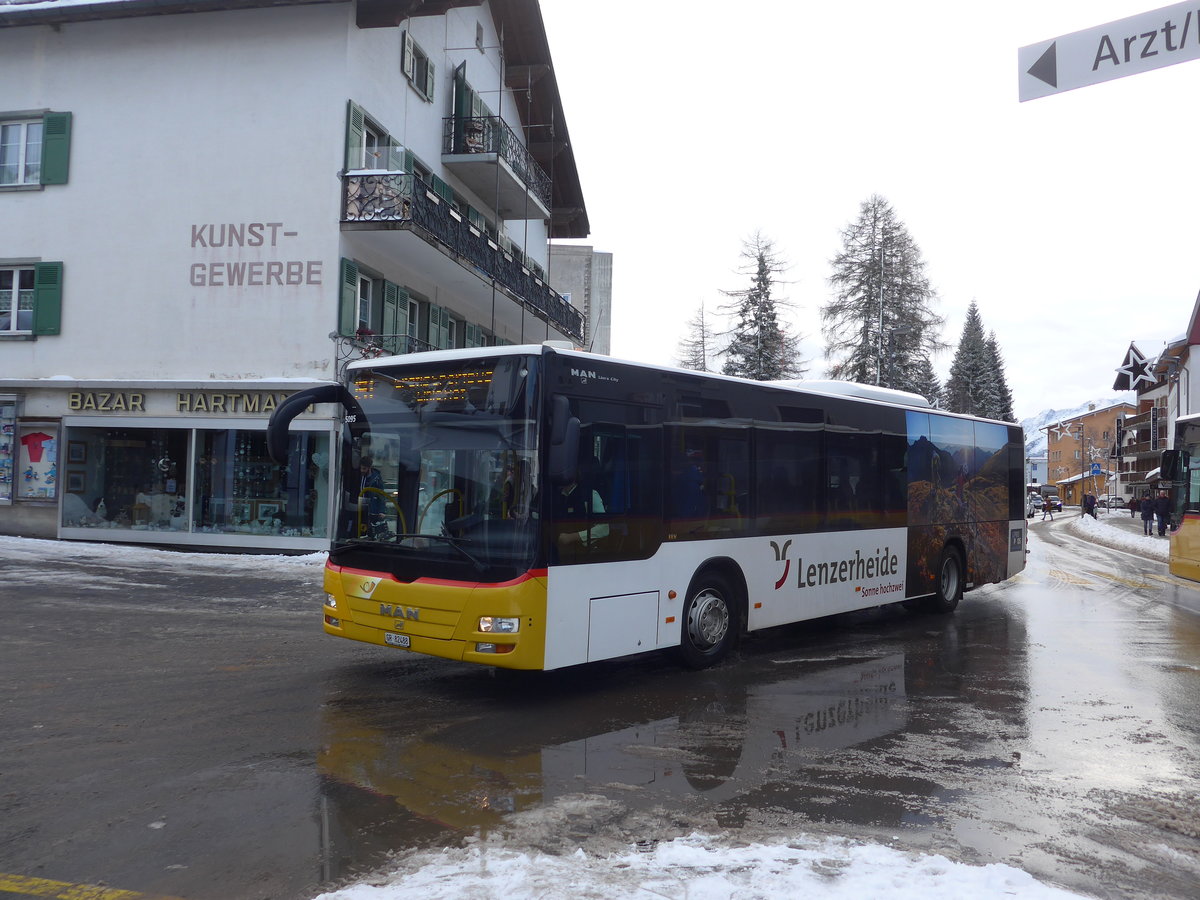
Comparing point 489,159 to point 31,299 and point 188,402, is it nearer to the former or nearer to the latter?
point 188,402

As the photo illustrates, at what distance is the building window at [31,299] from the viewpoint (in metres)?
19.9

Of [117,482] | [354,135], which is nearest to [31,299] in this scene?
[117,482]

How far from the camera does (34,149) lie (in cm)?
2047

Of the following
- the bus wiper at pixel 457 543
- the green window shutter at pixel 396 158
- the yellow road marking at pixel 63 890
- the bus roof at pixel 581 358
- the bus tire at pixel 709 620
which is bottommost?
the yellow road marking at pixel 63 890

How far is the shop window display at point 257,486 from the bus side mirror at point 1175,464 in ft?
48.7

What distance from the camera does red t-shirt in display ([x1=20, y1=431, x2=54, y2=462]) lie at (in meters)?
19.9

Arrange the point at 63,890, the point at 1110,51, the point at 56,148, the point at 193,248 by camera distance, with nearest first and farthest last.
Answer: the point at 63,890 → the point at 1110,51 → the point at 193,248 → the point at 56,148

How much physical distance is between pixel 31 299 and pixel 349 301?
733 centimetres

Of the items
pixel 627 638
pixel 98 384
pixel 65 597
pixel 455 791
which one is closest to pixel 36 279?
pixel 98 384

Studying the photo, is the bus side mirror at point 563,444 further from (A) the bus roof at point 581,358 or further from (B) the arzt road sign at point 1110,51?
(B) the arzt road sign at point 1110,51

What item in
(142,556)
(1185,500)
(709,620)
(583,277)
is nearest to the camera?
(709,620)

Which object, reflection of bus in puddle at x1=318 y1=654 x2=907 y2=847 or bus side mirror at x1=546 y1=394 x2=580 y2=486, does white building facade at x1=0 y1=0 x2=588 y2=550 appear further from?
reflection of bus in puddle at x1=318 y1=654 x2=907 y2=847

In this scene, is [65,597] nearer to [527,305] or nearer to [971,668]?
[971,668]

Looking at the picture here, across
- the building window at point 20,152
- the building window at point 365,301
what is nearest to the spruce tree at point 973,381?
the building window at point 365,301
